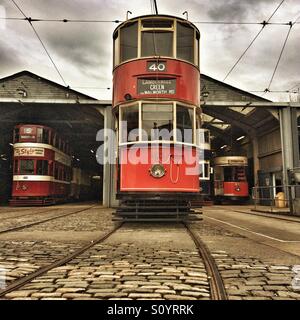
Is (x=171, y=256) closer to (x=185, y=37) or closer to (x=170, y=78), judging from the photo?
(x=170, y=78)

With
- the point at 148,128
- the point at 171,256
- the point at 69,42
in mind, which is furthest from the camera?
the point at 148,128

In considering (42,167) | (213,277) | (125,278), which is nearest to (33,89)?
(42,167)

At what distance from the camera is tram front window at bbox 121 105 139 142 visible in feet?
23.4

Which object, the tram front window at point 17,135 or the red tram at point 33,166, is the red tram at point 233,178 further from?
the tram front window at point 17,135

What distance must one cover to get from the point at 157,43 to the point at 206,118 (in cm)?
1651

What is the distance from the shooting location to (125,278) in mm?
2840

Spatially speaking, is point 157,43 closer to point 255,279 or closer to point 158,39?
point 158,39

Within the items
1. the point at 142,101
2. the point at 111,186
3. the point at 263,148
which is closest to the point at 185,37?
the point at 142,101

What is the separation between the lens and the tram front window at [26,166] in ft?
53.6

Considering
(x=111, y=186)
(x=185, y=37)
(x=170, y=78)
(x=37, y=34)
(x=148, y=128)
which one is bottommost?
(x=111, y=186)

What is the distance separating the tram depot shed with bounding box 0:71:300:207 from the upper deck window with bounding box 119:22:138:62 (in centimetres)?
944
